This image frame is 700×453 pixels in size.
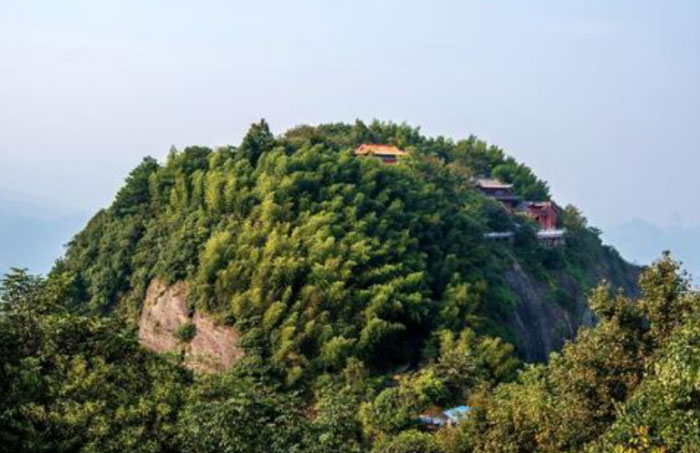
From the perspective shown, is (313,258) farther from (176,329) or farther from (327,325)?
(176,329)

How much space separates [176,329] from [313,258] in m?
3.99

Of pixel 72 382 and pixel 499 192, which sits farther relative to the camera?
pixel 499 192

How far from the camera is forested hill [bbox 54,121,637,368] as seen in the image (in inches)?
777

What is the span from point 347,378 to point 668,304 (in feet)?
31.9

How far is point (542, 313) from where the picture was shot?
2859cm

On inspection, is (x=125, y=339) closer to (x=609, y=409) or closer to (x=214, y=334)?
(x=214, y=334)

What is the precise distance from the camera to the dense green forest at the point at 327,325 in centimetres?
998

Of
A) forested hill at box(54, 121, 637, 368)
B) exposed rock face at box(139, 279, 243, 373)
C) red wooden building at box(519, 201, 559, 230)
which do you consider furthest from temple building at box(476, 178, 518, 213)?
exposed rock face at box(139, 279, 243, 373)

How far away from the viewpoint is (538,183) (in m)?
43.2

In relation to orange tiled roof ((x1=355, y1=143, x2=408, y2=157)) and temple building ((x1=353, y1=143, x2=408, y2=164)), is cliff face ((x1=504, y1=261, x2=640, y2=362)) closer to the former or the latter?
temple building ((x1=353, y1=143, x2=408, y2=164))

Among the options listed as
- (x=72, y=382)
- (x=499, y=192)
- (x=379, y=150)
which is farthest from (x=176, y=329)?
(x=499, y=192)

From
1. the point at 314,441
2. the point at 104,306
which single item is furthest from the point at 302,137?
the point at 314,441

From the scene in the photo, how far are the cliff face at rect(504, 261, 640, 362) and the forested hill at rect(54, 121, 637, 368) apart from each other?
0.27 ft

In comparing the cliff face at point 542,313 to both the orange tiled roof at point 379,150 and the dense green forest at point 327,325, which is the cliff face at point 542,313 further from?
the orange tiled roof at point 379,150
